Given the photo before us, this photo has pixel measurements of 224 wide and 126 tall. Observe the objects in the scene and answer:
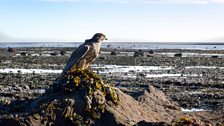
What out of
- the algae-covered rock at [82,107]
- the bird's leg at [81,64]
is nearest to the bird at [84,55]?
the bird's leg at [81,64]

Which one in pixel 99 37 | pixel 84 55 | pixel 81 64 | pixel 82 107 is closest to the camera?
pixel 82 107

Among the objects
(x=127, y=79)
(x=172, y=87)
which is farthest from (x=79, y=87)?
Answer: (x=127, y=79)

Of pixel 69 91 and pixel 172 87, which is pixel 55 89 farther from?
pixel 172 87

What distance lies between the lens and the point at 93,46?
14172 mm

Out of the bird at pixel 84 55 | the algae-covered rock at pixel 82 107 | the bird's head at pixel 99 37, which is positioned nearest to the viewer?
the algae-covered rock at pixel 82 107

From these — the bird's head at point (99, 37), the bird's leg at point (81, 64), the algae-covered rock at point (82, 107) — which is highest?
the bird's head at point (99, 37)

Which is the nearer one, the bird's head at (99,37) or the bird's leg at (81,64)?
the bird's leg at (81,64)

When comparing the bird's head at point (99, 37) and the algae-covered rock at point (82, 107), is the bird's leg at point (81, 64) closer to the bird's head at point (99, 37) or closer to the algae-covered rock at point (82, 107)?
the algae-covered rock at point (82, 107)

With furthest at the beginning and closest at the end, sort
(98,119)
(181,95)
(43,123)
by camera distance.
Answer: (181,95), (98,119), (43,123)

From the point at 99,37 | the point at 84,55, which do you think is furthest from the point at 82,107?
the point at 99,37

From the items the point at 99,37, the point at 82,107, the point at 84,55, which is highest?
the point at 99,37

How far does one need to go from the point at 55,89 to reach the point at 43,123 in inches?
73.5

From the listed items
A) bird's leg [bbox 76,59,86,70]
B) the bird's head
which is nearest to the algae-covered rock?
bird's leg [bbox 76,59,86,70]

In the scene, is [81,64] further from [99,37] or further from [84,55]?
[99,37]
